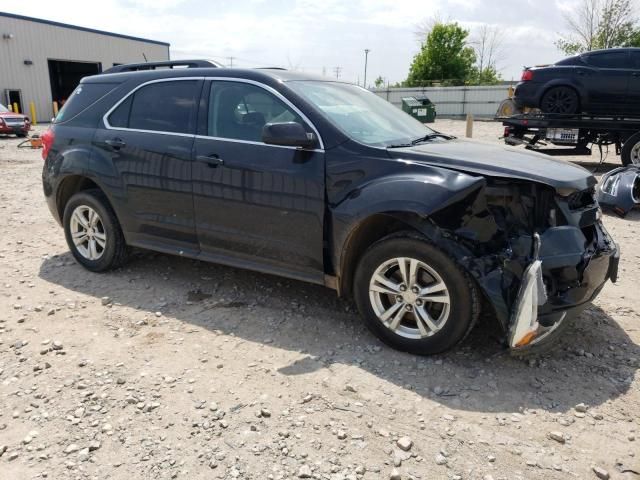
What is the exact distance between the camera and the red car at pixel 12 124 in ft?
63.2

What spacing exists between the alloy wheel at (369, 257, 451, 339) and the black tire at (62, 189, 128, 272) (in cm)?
258

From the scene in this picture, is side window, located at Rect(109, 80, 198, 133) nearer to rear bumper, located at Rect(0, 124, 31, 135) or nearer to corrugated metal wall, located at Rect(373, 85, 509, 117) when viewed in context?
rear bumper, located at Rect(0, 124, 31, 135)

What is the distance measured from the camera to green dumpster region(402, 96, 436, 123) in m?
27.2

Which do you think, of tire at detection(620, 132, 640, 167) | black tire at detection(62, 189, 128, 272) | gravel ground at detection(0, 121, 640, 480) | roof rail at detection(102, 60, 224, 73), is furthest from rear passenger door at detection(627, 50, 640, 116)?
black tire at detection(62, 189, 128, 272)

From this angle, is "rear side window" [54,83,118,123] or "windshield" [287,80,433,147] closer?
"windshield" [287,80,433,147]

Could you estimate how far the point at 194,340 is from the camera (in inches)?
146

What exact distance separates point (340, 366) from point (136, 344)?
1446 mm

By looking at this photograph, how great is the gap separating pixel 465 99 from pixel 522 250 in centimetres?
3124

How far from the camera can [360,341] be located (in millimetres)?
3658

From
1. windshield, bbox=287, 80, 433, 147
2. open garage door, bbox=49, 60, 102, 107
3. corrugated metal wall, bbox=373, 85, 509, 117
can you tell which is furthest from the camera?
open garage door, bbox=49, 60, 102, 107

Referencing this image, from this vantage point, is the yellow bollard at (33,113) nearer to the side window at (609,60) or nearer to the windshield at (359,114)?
the side window at (609,60)

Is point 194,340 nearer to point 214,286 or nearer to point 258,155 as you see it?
point 214,286

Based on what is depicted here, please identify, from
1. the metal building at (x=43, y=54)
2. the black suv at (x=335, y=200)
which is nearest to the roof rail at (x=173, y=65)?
the black suv at (x=335, y=200)

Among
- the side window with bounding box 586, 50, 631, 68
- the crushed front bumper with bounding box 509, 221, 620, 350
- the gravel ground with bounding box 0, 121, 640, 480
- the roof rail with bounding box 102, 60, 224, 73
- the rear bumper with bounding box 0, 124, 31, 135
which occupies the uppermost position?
the side window with bounding box 586, 50, 631, 68
